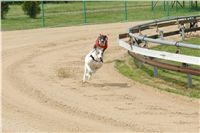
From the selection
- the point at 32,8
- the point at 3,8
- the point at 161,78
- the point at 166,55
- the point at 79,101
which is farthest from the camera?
the point at 3,8

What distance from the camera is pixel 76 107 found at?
30.0ft

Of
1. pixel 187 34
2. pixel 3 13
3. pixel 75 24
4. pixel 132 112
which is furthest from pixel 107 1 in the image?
pixel 132 112

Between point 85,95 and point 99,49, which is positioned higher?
point 99,49

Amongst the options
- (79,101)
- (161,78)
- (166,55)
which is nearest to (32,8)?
(161,78)

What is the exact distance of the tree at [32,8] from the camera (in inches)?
1393

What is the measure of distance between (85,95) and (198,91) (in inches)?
88.8

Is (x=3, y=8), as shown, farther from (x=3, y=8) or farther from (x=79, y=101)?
(x=79, y=101)

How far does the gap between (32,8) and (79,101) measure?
26.4 metres

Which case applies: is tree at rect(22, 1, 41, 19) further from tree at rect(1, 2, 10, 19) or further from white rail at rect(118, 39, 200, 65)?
white rail at rect(118, 39, 200, 65)

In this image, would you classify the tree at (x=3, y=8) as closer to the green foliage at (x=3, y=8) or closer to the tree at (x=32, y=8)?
the green foliage at (x=3, y=8)

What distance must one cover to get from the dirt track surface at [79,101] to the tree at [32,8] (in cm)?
1970

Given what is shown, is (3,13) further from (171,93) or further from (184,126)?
(184,126)

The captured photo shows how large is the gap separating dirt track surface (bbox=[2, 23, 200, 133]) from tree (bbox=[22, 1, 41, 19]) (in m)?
19.7

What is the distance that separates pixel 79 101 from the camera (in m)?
9.66
